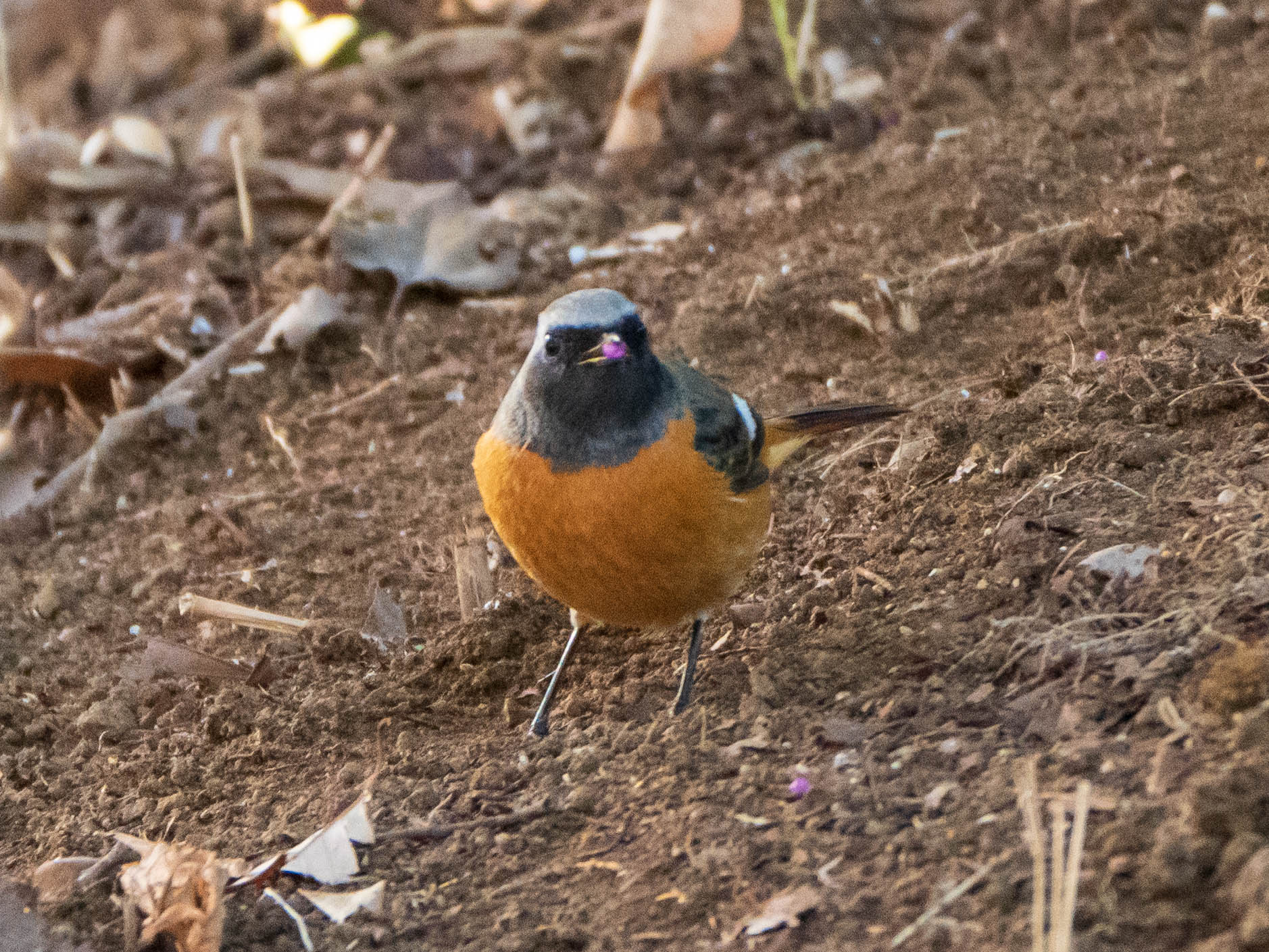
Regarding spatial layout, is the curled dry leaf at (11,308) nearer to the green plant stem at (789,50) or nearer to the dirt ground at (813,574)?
the dirt ground at (813,574)

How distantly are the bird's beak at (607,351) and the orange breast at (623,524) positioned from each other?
27 cm

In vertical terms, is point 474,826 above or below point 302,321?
below

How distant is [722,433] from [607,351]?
0.48 metres

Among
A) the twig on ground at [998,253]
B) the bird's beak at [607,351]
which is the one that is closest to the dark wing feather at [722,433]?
the bird's beak at [607,351]

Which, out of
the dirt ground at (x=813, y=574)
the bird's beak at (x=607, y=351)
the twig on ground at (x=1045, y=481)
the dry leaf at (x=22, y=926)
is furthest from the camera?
the twig on ground at (x=1045, y=481)

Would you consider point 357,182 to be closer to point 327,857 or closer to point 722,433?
point 722,433

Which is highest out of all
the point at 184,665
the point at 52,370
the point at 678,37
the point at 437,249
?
the point at 678,37

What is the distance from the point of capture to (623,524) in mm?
3383

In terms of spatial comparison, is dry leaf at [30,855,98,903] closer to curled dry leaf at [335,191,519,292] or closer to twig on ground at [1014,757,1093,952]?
A: twig on ground at [1014,757,1093,952]

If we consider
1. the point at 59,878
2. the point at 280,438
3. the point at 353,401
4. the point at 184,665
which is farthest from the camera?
the point at 353,401

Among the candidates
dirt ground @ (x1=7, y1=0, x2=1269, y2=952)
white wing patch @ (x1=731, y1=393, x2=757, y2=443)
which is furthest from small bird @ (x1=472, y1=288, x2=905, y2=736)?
dirt ground @ (x1=7, y1=0, x2=1269, y2=952)

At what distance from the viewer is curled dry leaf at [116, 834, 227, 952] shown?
2695 mm

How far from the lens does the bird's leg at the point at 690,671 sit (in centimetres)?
343

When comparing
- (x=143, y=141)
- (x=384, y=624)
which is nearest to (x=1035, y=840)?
(x=384, y=624)
